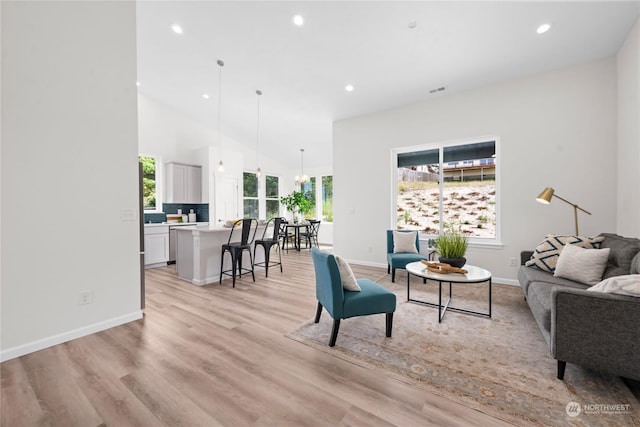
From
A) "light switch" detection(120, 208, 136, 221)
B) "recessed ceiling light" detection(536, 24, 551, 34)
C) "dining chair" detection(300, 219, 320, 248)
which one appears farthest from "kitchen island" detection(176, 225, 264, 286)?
"recessed ceiling light" detection(536, 24, 551, 34)

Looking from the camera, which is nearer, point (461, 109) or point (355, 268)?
point (461, 109)

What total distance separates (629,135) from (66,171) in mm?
6007

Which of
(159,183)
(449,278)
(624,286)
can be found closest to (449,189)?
(449,278)

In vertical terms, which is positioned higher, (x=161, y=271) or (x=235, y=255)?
(x=235, y=255)

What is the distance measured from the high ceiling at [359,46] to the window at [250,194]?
3022 millimetres

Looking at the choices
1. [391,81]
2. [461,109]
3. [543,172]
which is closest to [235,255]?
[391,81]

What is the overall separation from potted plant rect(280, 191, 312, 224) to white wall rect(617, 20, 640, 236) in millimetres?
6813

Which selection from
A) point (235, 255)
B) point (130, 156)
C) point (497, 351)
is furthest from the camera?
point (235, 255)

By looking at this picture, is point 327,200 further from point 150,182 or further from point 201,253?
point 201,253

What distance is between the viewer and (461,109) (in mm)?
4445

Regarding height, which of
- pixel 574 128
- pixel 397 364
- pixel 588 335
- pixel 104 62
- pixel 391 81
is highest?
pixel 391 81

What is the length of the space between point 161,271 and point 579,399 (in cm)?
585

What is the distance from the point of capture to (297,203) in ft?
28.0

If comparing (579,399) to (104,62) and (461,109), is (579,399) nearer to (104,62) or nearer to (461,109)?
(461,109)
